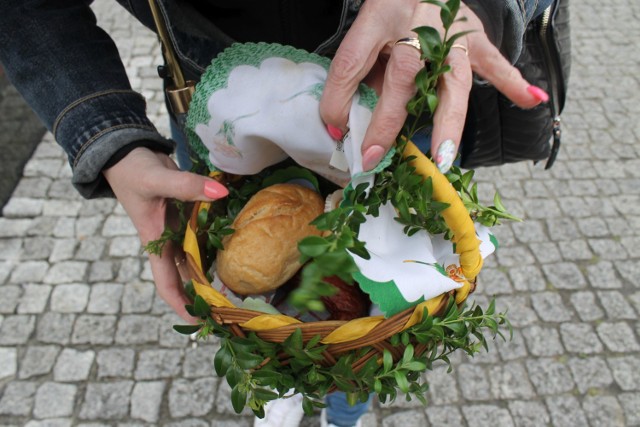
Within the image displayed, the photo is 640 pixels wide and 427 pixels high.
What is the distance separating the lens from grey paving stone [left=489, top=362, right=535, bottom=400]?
2143 mm

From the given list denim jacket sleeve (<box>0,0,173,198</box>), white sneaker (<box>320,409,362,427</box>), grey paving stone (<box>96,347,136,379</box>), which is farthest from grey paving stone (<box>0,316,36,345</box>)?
denim jacket sleeve (<box>0,0,173,198</box>)

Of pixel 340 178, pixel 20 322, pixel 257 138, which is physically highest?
pixel 257 138

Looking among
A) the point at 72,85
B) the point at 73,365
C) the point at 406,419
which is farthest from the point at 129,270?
the point at 72,85

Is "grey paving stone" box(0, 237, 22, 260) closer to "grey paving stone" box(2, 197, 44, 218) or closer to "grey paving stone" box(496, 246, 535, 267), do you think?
"grey paving stone" box(2, 197, 44, 218)

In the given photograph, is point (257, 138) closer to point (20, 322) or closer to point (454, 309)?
point (454, 309)

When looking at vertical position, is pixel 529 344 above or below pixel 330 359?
below

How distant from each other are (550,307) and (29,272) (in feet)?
7.68

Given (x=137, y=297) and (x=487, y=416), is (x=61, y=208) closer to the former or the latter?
(x=137, y=297)

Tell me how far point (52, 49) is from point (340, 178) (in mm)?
700

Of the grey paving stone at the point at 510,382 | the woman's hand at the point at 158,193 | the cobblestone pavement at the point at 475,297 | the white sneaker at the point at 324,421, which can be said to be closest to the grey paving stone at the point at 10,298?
the cobblestone pavement at the point at 475,297

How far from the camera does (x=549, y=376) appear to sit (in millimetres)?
2191

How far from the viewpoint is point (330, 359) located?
3.24 ft

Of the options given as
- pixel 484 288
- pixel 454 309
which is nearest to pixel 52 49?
pixel 454 309

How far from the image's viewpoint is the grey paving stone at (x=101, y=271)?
254 cm
